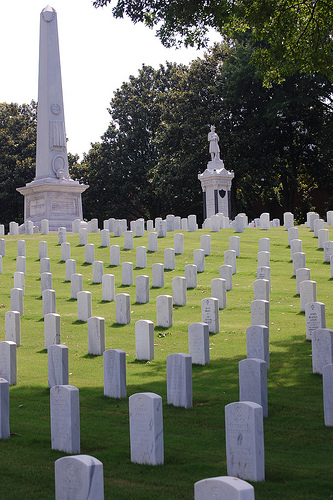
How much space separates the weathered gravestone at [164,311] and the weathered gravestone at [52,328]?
78.0 inches

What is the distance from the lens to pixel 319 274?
14.9 m

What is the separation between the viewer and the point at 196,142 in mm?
35000

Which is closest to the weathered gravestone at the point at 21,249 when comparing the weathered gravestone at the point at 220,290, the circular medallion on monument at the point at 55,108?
the weathered gravestone at the point at 220,290

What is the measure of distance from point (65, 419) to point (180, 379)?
1.57 m

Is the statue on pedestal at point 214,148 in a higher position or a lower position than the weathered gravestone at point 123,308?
higher

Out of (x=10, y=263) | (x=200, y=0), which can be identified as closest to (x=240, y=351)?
(x=200, y=0)

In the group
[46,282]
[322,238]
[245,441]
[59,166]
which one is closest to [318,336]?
[245,441]

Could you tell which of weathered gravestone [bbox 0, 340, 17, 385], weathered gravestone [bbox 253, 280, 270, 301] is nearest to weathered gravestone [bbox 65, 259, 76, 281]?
weathered gravestone [bbox 253, 280, 270, 301]

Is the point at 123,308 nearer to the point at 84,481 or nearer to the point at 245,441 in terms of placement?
the point at 245,441

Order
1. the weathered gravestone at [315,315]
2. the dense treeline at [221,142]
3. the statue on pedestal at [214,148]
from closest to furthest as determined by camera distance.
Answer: the weathered gravestone at [315,315] < the statue on pedestal at [214,148] < the dense treeline at [221,142]

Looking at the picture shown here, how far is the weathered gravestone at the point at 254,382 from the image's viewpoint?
609 cm

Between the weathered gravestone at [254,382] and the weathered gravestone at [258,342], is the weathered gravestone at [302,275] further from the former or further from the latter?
the weathered gravestone at [254,382]

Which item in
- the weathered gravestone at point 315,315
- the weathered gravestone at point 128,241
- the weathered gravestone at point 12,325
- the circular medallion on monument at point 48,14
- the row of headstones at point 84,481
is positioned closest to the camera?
the row of headstones at point 84,481

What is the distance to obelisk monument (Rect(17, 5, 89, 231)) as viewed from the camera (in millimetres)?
25875
